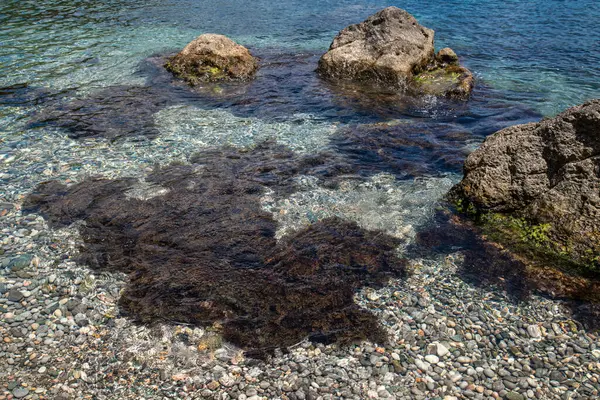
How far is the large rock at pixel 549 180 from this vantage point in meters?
9.60

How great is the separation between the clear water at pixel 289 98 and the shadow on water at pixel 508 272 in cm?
75

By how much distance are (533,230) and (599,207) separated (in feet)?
4.47

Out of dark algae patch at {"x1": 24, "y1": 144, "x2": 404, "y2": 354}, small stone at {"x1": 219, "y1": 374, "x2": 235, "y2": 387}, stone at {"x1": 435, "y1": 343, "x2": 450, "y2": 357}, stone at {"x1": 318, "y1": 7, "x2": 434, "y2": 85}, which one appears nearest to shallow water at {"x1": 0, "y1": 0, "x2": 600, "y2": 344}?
dark algae patch at {"x1": 24, "y1": 144, "x2": 404, "y2": 354}

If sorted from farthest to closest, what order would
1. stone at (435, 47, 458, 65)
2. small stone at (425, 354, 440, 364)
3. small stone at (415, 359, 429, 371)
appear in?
stone at (435, 47, 458, 65) < small stone at (425, 354, 440, 364) < small stone at (415, 359, 429, 371)

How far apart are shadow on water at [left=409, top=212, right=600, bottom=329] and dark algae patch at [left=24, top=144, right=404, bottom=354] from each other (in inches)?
47.2

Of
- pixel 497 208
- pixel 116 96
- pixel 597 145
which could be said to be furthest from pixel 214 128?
pixel 597 145

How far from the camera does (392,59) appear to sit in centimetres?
2042

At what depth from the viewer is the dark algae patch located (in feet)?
28.1

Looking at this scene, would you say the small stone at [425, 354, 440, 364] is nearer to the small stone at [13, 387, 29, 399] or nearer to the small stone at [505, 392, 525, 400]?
the small stone at [505, 392, 525, 400]

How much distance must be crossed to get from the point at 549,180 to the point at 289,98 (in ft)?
37.0

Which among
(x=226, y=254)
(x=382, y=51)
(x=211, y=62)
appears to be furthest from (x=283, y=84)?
(x=226, y=254)

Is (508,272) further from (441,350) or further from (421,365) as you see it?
(421,365)

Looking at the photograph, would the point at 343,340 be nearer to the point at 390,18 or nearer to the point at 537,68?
the point at 390,18

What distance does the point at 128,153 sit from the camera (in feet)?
46.8
